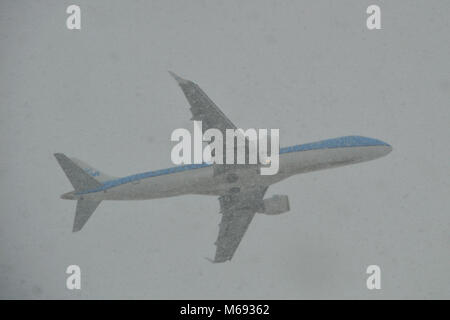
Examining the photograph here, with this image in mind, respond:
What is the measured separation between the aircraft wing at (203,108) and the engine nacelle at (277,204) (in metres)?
11.2

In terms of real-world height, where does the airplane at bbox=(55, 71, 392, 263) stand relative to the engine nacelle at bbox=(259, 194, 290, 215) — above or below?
above

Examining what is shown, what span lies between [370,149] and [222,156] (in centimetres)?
1381

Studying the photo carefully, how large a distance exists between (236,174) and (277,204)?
7009 millimetres

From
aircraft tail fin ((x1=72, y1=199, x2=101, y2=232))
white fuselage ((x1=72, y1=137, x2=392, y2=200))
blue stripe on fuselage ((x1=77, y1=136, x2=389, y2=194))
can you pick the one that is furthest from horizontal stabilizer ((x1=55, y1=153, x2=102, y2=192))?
blue stripe on fuselage ((x1=77, y1=136, x2=389, y2=194))

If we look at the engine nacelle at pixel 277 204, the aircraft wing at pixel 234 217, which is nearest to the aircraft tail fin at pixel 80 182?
the aircraft wing at pixel 234 217

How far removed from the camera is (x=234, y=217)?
61625 mm

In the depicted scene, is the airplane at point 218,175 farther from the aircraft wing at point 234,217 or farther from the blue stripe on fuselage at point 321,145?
the aircraft wing at point 234,217

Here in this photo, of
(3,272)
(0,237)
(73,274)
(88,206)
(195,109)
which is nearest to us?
(195,109)

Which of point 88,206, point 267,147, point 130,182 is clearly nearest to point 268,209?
point 267,147

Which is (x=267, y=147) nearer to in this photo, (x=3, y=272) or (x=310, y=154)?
(x=310, y=154)

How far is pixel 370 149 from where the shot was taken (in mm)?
53781

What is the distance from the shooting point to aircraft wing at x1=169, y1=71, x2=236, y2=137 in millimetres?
47250

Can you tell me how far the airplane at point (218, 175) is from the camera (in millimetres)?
52844

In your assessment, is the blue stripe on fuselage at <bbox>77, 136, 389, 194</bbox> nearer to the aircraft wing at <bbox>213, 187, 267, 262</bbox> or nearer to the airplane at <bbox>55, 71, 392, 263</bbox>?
the airplane at <bbox>55, 71, 392, 263</bbox>
